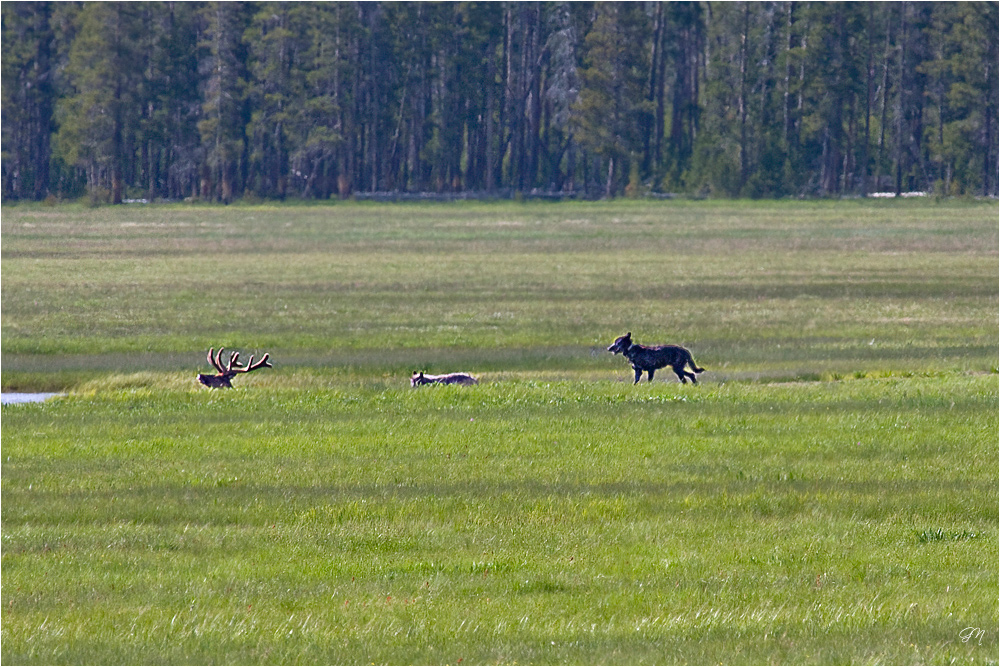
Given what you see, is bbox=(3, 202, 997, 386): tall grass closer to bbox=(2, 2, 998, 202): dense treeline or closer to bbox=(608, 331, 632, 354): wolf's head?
bbox=(608, 331, 632, 354): wolf's head

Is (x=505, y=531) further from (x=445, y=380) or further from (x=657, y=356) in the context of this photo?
(x=657, y=356)

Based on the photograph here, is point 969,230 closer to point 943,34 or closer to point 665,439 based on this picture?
point 943,34

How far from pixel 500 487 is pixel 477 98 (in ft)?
332

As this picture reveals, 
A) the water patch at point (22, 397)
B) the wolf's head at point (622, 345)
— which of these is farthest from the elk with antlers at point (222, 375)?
the wolf's head at point (622, 345)

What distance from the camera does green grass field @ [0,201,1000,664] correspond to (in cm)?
910

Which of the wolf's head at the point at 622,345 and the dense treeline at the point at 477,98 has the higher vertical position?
the dense treeline at the point at 477,98

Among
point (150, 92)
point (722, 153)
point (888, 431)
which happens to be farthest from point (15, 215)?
point (888, 431)

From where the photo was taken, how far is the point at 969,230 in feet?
217

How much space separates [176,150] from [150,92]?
5.32m

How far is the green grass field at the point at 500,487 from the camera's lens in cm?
910

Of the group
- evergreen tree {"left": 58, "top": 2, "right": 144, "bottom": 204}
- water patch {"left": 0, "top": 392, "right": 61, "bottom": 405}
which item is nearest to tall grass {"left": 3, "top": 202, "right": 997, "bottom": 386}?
water patch {"left": 0, "top": 392, "right": 61, "bottom": 405}

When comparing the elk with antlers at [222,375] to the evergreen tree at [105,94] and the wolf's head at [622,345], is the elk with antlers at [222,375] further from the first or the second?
the evergreen tree at [105,94]

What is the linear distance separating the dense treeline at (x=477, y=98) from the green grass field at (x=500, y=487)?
217 ft

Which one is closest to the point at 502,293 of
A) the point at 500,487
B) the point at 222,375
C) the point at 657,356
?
the point at 222,375
